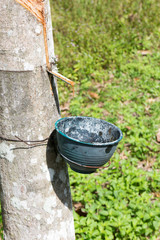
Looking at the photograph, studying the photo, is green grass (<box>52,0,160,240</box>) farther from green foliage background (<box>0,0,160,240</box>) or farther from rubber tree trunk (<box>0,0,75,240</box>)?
rubber tree trunk (<box>0,0,75,240</box>)

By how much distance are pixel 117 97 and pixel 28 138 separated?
3.16 meters

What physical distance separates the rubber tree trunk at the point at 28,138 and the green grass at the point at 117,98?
966mm

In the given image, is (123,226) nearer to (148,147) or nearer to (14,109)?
(148,147)

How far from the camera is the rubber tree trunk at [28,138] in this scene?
1.43 m

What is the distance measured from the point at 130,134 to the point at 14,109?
8.64ft

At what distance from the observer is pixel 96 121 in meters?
1.86

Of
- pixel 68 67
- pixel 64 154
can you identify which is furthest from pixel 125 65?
pixel 64 154

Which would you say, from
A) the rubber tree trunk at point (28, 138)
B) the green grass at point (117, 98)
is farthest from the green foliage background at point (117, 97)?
the rubber tree trunk at point (28, 138)

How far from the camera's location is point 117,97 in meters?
4.56

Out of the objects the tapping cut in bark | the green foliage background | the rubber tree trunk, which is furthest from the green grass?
the tapping cut in bark

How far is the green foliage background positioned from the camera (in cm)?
275

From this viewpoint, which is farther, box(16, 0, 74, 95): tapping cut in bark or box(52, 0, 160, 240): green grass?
box(52, 0, 160, 240): green grass

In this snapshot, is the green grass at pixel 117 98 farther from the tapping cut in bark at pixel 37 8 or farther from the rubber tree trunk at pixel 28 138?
the tapping cut in bark at pixel 37 8

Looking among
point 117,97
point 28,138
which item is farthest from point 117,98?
point 28,138
